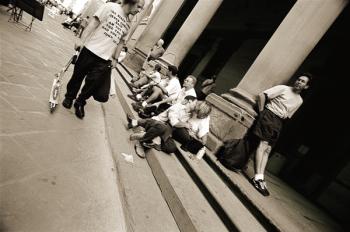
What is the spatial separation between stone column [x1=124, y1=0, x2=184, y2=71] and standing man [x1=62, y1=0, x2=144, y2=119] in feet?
22.4

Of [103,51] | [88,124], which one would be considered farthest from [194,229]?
[103,51]

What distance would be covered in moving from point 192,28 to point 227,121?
4.55 meters

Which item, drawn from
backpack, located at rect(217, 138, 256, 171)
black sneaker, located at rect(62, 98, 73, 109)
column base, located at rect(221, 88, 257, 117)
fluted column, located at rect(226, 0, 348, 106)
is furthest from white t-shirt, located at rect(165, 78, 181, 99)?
black sneaker, located at rect(62, 98, 73, 109)

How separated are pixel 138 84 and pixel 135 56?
3.77 meters

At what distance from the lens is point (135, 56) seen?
10.8 m

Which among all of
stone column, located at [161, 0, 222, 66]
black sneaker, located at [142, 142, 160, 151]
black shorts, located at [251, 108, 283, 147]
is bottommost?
black sneaker, located at [142, 142, 160, 151]

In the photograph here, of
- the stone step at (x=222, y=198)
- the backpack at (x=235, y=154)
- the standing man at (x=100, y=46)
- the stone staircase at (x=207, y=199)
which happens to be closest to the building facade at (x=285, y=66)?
the backpack at (x=235, y=154)

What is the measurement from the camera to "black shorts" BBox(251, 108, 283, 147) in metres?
4.19

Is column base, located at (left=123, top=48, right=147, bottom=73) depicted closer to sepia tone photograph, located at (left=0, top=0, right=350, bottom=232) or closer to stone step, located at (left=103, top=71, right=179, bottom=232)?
sepia tone photograph, located at (left=0, top=0, right=350, bottom=232)

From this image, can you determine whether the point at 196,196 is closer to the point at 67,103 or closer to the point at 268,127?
Answer: the point at 268,127

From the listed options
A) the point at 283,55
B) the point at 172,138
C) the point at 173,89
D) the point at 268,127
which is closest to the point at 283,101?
the point at 268,127

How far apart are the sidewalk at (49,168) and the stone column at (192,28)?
5.26m

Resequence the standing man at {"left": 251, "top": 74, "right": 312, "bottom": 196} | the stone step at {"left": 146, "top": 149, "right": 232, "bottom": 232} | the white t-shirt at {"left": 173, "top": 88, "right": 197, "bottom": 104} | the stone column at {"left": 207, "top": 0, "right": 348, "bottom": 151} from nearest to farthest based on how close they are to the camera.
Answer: the stone step at {"left": 146, "top": 149, "right": 232, "bottom": 232} < the standing man at {"left": 251, "top": 74, "right": 312, "bottom": 196} < the stone column at {"left": 207, "top": 0, "right": 348, "bottom": 151} < the white t-shirt at {"left": 173, "top": 88, "right": 197, "bottom": 104}

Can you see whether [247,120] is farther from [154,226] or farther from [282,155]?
[282,155]
